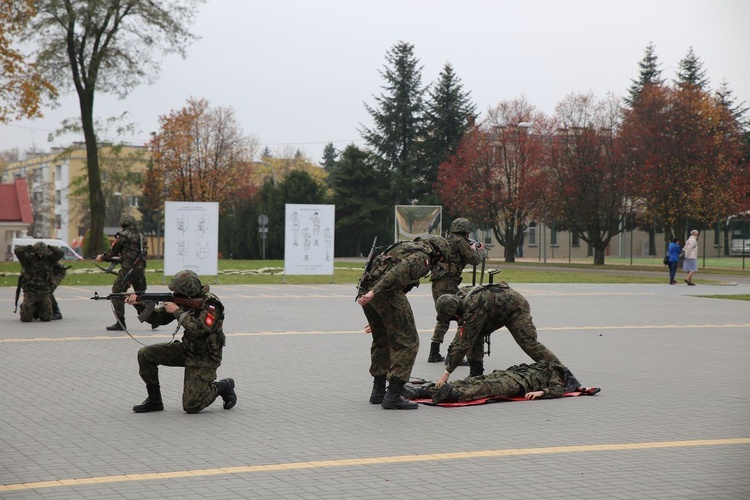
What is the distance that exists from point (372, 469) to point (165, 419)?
8.83 feet

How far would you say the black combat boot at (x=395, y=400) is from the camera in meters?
9.23

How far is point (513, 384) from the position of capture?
9.85 metres

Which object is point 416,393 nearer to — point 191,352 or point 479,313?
point 479,313

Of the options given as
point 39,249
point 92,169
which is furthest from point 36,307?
point 92,169

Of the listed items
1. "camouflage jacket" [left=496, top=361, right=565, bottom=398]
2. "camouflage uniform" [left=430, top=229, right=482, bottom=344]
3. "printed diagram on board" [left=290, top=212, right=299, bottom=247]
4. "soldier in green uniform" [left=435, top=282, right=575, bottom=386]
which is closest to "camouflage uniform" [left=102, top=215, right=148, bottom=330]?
"camouflage uniform" [left=430, top=229, right=482, bottom=344]

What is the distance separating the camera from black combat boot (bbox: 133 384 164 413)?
8.97 metres

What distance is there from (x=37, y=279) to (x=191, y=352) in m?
9.96

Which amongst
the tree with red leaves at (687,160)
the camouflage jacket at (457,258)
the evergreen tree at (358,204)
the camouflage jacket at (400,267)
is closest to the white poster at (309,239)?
the camouflage jacket at (457,258)

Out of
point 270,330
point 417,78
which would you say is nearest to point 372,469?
point 270,330

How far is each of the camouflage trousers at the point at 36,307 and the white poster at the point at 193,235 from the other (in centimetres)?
1083

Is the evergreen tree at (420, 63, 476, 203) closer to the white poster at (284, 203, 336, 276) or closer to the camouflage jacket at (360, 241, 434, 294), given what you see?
the white poster at (284, 203, 336, 276)

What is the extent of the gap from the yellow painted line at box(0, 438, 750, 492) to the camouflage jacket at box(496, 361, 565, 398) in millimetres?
2284

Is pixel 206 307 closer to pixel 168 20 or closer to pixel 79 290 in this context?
pixel 79 290

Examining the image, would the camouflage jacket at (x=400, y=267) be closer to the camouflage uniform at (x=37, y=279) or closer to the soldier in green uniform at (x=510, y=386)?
the soldier in green uniform at (x=510, y=386)
